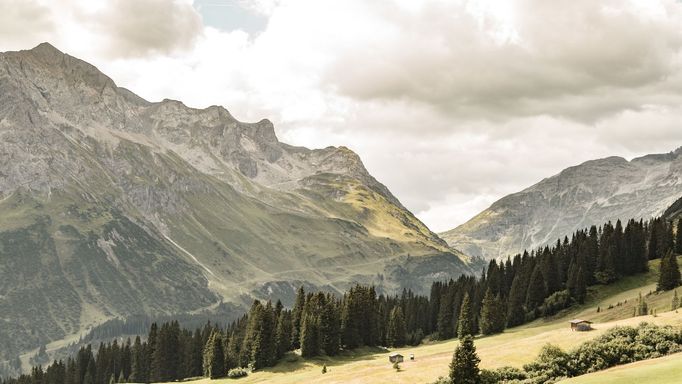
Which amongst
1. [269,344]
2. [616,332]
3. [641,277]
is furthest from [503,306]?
[616,332]

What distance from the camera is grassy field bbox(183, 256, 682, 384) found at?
10106 centimetres

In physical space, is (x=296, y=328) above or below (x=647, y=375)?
above

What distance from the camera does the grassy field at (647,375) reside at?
62.8m

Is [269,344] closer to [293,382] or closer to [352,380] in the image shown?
[293,382]

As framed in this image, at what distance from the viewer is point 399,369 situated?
4377 inches

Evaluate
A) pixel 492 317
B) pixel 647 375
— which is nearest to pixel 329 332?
pixel 492 317

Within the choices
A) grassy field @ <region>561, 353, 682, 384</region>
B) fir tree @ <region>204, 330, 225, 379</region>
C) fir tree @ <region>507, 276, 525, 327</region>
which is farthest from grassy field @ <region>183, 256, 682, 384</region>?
grassy field @ <region>561, 353, 682, 384</region>

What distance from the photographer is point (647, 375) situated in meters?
65.9

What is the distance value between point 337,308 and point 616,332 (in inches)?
4179

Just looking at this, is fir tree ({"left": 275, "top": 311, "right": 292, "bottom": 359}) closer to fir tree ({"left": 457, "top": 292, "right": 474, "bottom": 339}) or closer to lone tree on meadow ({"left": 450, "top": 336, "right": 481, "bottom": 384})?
fir tree ({"left": 457, "top": 292, "right": 474, "bottom": 339})

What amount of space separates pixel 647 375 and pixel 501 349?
44867 mm

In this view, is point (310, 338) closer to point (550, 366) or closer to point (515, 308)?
point (515, 308)

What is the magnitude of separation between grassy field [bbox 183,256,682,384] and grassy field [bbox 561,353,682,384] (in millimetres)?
19267

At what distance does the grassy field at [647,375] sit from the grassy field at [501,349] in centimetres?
1927
